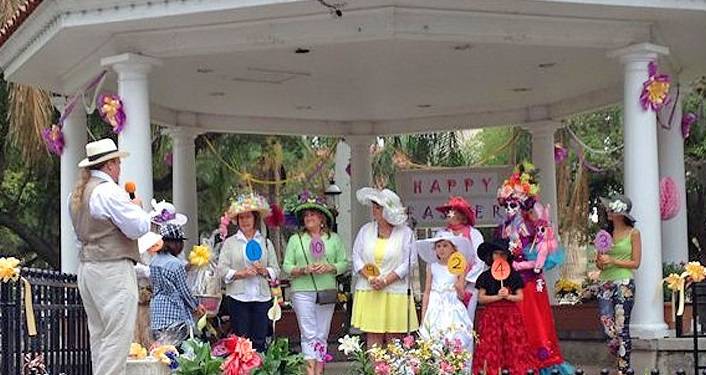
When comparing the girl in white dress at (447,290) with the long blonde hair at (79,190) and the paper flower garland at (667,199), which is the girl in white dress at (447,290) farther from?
the long blonde hair at (79,190)

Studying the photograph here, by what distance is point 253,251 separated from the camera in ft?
36.7

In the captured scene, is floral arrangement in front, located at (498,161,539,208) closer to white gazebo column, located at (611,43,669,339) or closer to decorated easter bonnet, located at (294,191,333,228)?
white gazebo column, located at (611,43,669,339)

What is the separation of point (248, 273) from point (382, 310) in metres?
1.34

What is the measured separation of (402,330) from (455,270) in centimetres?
102

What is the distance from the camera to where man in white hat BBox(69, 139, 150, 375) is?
7910 millimetres

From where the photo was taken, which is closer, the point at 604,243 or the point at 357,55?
the point at 604,243

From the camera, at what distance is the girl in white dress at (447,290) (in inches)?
402

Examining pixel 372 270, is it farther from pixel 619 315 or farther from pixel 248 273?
pixel 619 315

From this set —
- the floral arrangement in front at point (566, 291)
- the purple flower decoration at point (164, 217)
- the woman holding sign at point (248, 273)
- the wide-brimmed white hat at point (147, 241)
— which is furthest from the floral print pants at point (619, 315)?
the floral arrangement in front at point (566, 291)

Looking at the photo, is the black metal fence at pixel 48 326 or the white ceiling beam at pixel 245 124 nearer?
the black metal fence at pixel 48 326

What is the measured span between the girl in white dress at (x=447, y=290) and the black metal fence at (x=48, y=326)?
2.91m

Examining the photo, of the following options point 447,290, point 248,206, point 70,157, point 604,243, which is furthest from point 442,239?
point 70,157

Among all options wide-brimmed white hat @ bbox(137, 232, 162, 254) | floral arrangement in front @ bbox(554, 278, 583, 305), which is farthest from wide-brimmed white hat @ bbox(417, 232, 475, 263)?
floral arrangement in front @ bbox(554, 278, 583, 305)

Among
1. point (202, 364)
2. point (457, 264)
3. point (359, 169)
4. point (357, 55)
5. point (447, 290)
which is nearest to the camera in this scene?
point (202, 364)
